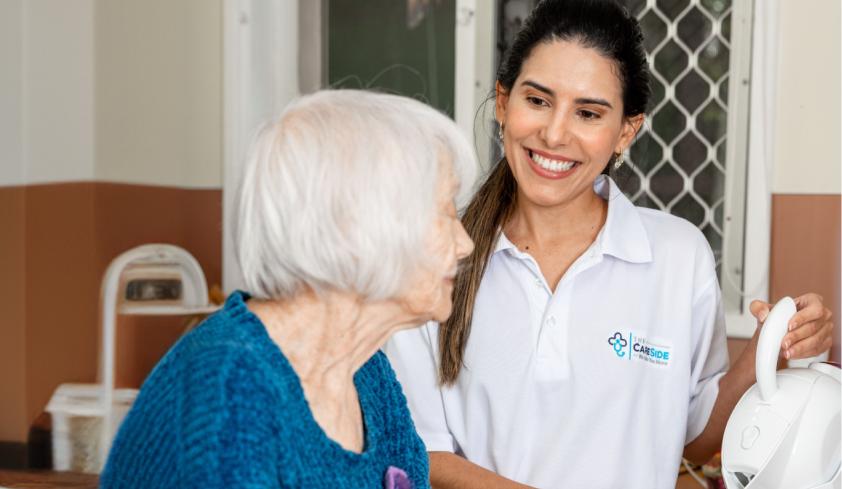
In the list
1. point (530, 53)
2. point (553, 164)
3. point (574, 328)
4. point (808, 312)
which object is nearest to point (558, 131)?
point (553, 164)

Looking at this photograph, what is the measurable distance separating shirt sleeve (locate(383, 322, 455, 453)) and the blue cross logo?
36 cm

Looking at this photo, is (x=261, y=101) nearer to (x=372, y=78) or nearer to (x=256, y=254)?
(x=372, y=78)

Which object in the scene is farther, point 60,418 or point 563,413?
point 60,418

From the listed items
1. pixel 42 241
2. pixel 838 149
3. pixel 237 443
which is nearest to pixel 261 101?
pixel 42 241

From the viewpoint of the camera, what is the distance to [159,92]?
2.70 m

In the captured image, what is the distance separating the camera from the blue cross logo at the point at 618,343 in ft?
4.56

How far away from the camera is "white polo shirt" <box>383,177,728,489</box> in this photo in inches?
54.2

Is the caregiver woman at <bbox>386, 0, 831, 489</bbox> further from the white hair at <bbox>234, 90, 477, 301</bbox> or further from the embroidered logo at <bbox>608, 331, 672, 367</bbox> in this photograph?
the white hair at <bbox>234, 90, 477, 301</bbox>

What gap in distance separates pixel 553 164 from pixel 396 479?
2.29 ft

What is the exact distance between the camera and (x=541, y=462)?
54.6 inches

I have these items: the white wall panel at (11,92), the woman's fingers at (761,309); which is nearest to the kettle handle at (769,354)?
the woman's fingers at (761,309)

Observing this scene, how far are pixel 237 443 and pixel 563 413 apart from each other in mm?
836

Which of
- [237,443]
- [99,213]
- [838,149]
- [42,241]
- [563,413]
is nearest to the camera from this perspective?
[237,443]

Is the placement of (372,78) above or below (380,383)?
above
